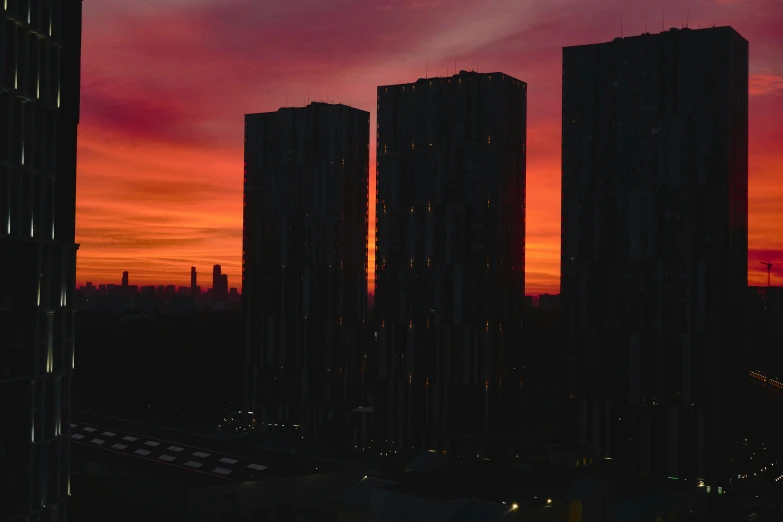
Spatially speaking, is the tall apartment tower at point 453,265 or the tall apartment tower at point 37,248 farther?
the tall apartment tower at point 453,265

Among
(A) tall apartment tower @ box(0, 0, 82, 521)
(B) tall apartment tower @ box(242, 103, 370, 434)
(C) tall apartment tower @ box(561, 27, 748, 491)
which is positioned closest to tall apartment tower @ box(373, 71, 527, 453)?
(C) tall apartment tower @ box(561, 27, 748, 491)

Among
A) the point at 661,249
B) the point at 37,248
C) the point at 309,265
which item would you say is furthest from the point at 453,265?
the point at 37,248

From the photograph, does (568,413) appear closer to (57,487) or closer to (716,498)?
(716,498)

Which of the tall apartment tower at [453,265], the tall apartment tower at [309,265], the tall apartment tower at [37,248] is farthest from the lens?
the tall apartment tower at [309,265]

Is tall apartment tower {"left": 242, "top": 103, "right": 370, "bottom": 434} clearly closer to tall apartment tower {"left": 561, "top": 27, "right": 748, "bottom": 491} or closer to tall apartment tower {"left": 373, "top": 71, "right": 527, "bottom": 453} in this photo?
tall apartment tower {"left": 373, "top": 71, "right": 527, "bottom": 453}

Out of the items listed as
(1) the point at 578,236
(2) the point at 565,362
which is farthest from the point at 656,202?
(2) the point at 565,362

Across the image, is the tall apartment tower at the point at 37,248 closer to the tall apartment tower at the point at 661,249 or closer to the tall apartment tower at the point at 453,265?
the tall apartment tower at the point at 661,249

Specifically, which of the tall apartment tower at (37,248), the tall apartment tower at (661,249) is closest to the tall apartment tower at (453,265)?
the tall apartment tower at (661,249)
